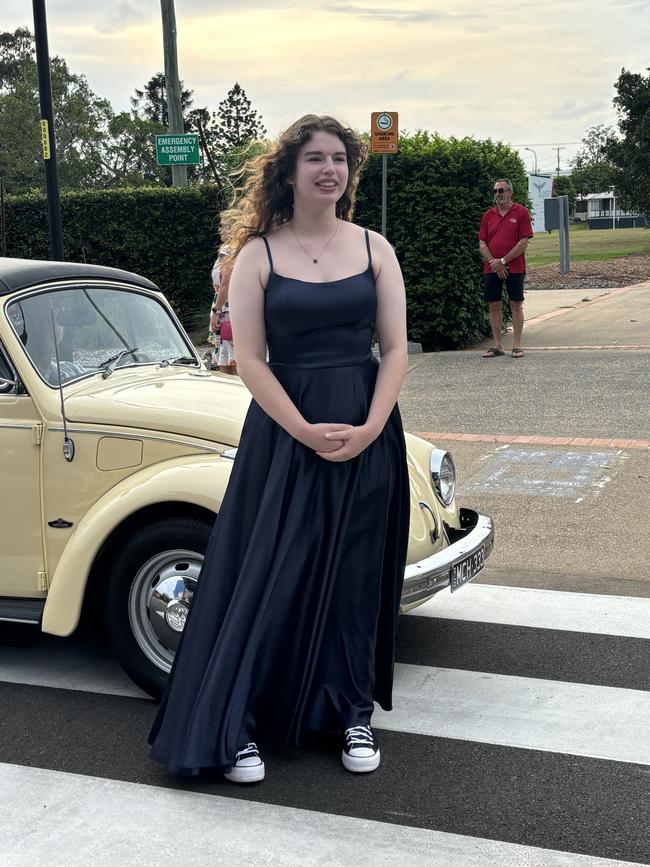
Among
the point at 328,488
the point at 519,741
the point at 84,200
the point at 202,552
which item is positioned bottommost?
the point at 519,741

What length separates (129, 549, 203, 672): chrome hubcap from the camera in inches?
161

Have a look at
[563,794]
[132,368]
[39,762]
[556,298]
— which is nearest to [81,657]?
[39,762]

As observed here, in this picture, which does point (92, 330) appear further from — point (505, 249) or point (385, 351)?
point (505, 249)

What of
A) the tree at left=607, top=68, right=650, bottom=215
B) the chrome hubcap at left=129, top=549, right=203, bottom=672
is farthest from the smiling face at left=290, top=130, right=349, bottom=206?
the tree at left=607, top=68, right=650, bottom=215

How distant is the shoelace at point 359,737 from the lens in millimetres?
3662

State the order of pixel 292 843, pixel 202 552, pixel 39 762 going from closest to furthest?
pixel 292 843 < pixel 39 762 < pixel 202 552

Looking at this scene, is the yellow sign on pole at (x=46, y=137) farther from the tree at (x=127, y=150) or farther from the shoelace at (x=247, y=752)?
the tree at (x=127, y=150)

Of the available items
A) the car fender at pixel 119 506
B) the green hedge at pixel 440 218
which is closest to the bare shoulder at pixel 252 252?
Result: the car fender at pixel 119 506

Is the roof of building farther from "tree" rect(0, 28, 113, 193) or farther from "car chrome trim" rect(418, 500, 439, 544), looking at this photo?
"tree" rect(0, 28, 113, 193)

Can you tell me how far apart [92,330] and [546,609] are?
2580 millimetres

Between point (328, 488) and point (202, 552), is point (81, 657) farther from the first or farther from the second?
point (328, 488)

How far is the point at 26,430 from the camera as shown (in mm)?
4391

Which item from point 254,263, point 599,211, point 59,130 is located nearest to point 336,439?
point 254,263

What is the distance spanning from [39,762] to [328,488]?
142cm
